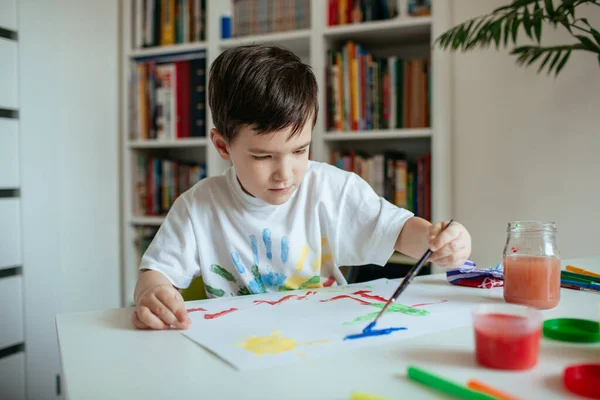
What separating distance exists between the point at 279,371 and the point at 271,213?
62cm

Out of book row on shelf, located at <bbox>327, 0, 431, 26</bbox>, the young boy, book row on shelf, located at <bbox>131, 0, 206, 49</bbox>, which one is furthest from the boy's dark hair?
book row on shelf, located at <bbox>131, 0, 206, 49</bbox>

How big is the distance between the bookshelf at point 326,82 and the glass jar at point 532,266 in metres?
1.03

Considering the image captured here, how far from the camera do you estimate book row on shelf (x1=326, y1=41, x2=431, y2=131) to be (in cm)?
189

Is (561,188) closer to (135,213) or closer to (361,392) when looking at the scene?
(361,392)

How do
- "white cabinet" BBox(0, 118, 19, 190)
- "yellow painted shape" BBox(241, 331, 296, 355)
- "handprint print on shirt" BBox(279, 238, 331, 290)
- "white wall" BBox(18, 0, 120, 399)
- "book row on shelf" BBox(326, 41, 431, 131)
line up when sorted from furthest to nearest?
"book row on shelf" BBox(326, 41, 431, 131) < "white wall" BBox(18, 0, 120, 399) < "white cabinet" BBox(0, 118, 19, 190) < "handprint print on shirt" BBox(279, 238, 331, 290) < "yellow painted shape" BBox(241, 331, 296, 355)

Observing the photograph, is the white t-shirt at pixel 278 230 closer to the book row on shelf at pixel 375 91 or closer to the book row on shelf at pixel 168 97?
the book row on shelf at pixel 375 91

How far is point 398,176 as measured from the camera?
192cm

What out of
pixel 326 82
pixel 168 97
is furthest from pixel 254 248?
pixel 168 97

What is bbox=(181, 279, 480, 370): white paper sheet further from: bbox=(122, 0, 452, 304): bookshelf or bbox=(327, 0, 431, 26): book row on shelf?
bbox=(327, 0, 431, 26): book row on shelf

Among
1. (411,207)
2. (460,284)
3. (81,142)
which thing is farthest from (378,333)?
(81,142)

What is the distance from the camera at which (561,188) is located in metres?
1.75

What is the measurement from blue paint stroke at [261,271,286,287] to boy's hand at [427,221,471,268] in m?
0.39

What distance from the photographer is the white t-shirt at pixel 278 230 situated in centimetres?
108

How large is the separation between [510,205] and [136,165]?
165cm
